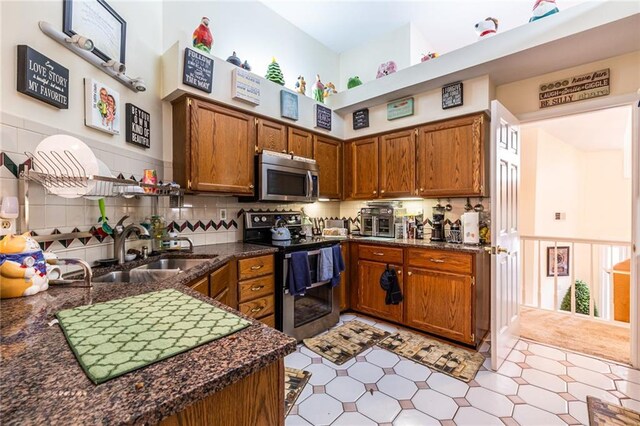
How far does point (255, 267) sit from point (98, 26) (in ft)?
6.23

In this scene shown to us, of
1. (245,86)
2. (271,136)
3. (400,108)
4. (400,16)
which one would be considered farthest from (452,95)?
(245,86)

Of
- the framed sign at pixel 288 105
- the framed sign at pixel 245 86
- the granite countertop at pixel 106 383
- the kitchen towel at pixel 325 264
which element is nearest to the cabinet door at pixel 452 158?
the kitchen towel at pixel 325 264

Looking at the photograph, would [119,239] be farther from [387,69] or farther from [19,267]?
[387,69]

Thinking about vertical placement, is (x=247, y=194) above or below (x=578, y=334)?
above

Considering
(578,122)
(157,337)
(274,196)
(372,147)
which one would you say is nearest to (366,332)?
(274,196)

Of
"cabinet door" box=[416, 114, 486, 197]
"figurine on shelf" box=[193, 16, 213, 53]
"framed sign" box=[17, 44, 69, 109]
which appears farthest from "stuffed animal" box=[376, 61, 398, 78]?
"framed sign" box=[17, 44, 69, 109]

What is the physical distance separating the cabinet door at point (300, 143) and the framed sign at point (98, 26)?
1539mm

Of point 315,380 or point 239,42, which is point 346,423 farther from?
point 239,42

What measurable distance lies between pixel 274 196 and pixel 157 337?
2.06m

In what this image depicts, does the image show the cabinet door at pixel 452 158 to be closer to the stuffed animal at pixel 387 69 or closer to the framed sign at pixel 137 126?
the stuffed animal at pixel 387 69

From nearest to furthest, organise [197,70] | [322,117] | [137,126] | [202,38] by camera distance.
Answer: [137,126] < [197,70] < [202,38] < [322,117]

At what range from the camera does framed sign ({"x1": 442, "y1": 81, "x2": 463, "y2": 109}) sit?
272 centimetres

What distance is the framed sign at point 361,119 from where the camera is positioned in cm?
344

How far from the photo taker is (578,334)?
2.73m
